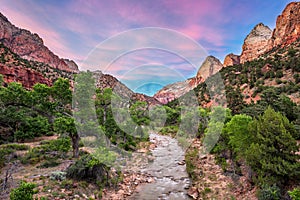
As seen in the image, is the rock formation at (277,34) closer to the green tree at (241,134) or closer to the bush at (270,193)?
the green tree at (241,134)

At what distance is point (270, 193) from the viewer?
789cm

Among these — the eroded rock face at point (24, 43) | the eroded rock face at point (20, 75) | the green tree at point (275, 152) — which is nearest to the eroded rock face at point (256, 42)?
the green tree at point (275, 152)

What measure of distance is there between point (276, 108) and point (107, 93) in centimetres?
1760

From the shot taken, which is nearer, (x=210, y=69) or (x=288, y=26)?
(x=288, y=26)

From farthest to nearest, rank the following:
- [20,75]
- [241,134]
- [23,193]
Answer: [20,75], [241,134], [23,193]

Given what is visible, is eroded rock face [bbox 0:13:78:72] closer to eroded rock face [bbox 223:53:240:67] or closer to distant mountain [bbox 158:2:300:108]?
distant mountain [bbox 158:2:300:108]

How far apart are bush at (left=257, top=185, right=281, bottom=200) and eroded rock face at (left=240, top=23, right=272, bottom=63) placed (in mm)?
→ 84823

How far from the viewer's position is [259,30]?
95188mm

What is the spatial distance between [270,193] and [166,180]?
26.7ft

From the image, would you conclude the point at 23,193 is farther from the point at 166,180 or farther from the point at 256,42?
the point at 256,42

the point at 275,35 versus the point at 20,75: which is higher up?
the point at 275,35

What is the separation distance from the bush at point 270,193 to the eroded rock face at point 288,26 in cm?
6608

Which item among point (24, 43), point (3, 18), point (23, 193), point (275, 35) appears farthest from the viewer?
point (24, 43)

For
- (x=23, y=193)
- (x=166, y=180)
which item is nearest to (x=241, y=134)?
(x=166, y=180)
